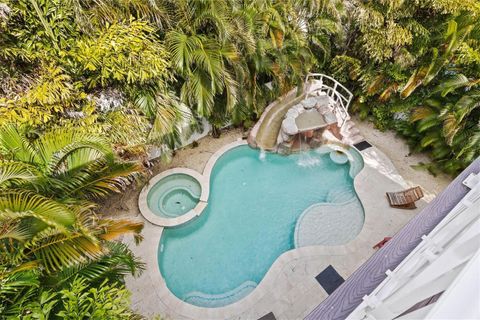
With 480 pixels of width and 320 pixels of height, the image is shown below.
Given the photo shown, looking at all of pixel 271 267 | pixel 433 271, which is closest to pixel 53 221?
pixel 433 271

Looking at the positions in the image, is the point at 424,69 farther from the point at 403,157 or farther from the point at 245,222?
the point at 245,222

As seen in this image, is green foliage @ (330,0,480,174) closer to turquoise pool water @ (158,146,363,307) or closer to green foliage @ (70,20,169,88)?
turquoise pool water @ (158,146,363,307)

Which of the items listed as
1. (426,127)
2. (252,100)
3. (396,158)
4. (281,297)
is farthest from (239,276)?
(426,127)

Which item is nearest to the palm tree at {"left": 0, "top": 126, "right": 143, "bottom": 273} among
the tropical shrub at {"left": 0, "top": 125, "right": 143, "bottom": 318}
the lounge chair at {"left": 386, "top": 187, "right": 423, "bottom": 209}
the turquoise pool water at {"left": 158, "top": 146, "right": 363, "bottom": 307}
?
the tropical shrub at {"left": 0, "top": 125, "right": 143, "bottom": 318}

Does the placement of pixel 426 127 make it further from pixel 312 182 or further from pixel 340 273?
pixel 340 273

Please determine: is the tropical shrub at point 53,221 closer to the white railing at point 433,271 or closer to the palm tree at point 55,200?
the palm tree at point 55,200
